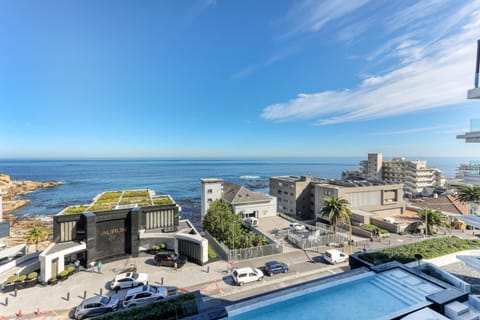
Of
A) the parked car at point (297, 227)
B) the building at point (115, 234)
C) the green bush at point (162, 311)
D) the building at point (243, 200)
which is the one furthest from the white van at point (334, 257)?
the building at point (243, 200)

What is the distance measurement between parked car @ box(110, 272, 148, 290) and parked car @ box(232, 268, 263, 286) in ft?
24.5

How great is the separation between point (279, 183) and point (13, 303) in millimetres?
48643

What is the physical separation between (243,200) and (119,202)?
63.0 feet

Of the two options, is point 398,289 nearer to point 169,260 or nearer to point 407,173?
point 169,260

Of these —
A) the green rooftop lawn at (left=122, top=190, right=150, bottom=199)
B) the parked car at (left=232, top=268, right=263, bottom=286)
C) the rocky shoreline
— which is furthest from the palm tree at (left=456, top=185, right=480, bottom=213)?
the rocky shoreline

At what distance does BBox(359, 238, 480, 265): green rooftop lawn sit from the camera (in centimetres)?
1775

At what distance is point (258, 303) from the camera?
1045 cm

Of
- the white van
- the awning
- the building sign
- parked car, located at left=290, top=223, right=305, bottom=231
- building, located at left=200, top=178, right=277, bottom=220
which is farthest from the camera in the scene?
building, located at left=200, top=178, right=277, bottom=220

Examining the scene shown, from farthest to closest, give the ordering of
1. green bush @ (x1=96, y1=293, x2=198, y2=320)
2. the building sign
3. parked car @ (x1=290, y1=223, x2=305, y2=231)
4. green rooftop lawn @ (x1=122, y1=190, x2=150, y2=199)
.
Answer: parked car @ (x1=290, y1=223, x2=305, y2=231), green rooftop lawn @ (x1=122, y1=190, x2=150, y2=199), the building sign, green bush @ (x1=96, y1=293, x2=198, y2=320)

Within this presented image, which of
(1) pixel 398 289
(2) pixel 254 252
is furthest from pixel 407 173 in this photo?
(1) pixel 398 289

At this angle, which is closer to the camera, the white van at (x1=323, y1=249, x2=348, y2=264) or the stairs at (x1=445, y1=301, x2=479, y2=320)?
the stairs at (x1=445, y1=301, x2=479, y2=320)

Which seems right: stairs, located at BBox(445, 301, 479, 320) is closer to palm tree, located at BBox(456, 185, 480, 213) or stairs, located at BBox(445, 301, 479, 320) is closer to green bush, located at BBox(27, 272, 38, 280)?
palm tree, located at BBox(456, 185, 480, 213)

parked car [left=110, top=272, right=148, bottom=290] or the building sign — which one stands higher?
the building sign

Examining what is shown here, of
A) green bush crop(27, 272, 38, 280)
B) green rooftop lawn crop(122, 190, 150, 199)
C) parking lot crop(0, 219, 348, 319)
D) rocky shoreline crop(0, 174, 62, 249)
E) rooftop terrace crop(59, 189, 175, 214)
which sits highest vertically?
green rooftop lawn crop(122, 190, 150, 199)
